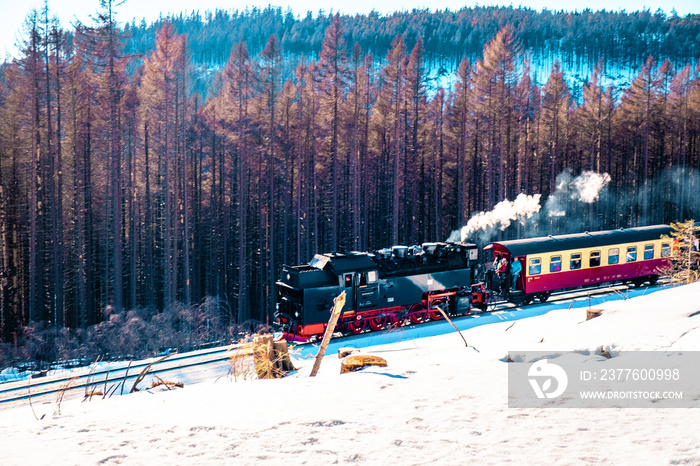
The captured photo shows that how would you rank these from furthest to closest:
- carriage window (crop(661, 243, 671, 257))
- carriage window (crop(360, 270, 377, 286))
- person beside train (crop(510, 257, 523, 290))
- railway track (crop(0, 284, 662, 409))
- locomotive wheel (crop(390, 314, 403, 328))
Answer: carriage window (crop(661, 243, 671, 257))
person beside train (crop(510, 257, 523, 290))
locomotive wheel (crop(390, 314, 403, 328))
carriage window (crop(360, 270, 377, 286))
railway track (crop(0, 284, 662, 409))

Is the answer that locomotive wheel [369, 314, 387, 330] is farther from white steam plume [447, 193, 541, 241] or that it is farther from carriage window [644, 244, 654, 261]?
carriage window [644, 244, 654, 261]

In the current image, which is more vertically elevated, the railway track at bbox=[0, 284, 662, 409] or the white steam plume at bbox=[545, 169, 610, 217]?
the white steam plume at bbox=[545, 169, 610, 217]

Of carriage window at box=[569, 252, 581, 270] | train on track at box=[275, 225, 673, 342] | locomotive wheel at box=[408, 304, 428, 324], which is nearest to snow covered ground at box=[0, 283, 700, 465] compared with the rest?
train on track at box=[275, 225, 673, 342]

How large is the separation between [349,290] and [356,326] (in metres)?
1.50

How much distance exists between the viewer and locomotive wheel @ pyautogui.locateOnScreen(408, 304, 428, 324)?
64.8ft

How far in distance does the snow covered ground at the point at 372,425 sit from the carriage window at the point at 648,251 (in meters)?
18.2

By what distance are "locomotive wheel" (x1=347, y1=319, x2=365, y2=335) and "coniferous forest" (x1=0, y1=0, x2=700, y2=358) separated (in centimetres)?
940

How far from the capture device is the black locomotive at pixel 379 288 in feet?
57.6

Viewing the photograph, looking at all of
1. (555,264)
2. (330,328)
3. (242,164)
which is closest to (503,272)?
(555,264)

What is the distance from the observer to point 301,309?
1727 cm

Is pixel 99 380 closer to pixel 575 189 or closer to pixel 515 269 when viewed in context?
pixel 515 269

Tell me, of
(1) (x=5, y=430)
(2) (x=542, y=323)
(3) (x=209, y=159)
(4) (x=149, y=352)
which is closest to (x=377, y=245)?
(3) (x=209, y=159)

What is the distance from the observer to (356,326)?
1844 cm

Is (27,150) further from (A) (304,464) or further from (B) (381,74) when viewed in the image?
(A) (304,464)
